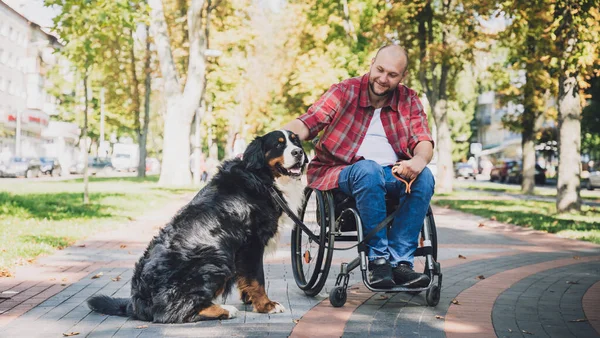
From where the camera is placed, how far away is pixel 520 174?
49.6 metres

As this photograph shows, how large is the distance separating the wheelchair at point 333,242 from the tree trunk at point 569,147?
11.2 metres

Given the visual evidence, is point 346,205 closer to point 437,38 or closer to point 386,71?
point 386,71

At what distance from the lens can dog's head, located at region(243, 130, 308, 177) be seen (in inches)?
203

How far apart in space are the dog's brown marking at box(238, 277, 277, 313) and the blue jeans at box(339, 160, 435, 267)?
2.59 ft

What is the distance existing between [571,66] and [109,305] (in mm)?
11532

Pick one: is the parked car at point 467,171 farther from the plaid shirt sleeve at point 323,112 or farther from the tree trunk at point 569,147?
the plaid shirt sleeve at point 323,112

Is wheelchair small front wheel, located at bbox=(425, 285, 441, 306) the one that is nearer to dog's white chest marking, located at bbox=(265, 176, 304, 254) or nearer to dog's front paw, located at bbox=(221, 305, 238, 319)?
dog's white chest marking, located at bbox=(265, 176, 304, 254)

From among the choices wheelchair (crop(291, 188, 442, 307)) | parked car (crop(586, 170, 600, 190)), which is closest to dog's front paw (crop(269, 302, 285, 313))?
wheelchair (crop(291, 188, 442, 307))

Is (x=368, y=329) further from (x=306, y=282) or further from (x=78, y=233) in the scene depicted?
(x=78, y=233)

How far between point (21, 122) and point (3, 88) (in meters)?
4.67

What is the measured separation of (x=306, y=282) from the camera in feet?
20.0

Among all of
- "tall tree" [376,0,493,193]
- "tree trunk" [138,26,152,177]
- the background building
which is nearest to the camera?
"tall tree" [376,0,493,193]

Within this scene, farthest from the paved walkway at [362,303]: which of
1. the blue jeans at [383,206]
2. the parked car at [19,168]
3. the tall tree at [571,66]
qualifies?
the parked car at [19,168]

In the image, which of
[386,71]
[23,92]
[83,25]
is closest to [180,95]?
[83,25]
